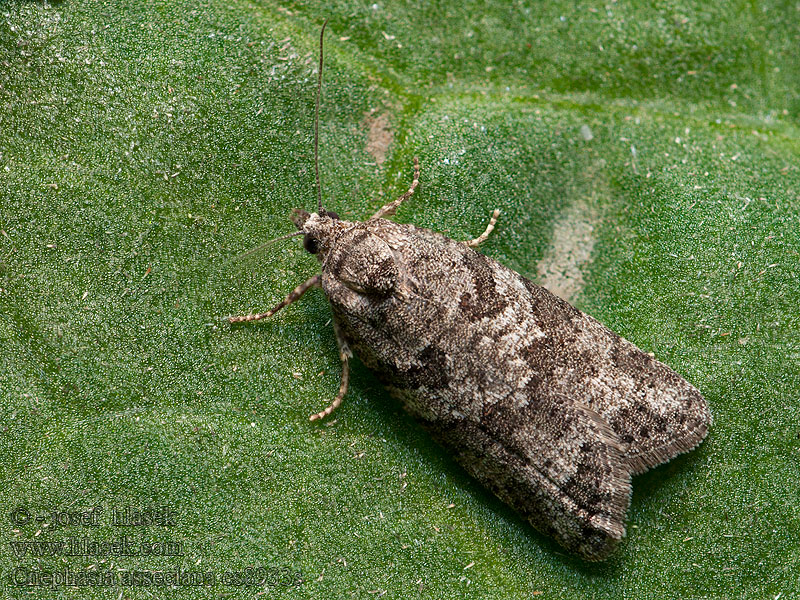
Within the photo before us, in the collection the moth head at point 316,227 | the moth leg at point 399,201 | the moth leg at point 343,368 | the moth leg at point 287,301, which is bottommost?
the moth leg at point 343,368

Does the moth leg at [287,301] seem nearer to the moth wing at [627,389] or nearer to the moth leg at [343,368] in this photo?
the moth leg at [343,368]

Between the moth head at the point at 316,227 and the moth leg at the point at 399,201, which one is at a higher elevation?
the moth leg at the point at 399,201

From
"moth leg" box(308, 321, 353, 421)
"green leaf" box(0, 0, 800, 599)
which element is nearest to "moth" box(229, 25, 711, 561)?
"moth leg" box(308, 321, 353, 421)

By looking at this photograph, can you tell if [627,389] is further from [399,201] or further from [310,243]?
[310,243]

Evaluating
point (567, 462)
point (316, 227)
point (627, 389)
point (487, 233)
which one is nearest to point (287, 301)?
point (316, 227)

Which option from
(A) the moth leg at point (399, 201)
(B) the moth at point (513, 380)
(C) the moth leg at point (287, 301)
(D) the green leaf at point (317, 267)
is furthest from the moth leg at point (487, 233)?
(C) the moth leg at point (287, 301)

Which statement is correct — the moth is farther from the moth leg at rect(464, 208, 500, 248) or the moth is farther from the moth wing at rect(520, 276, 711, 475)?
the moth leg at rect(464, 208, 500, 248)

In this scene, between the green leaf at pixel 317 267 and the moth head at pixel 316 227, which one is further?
the moth head at pixel 316 227
